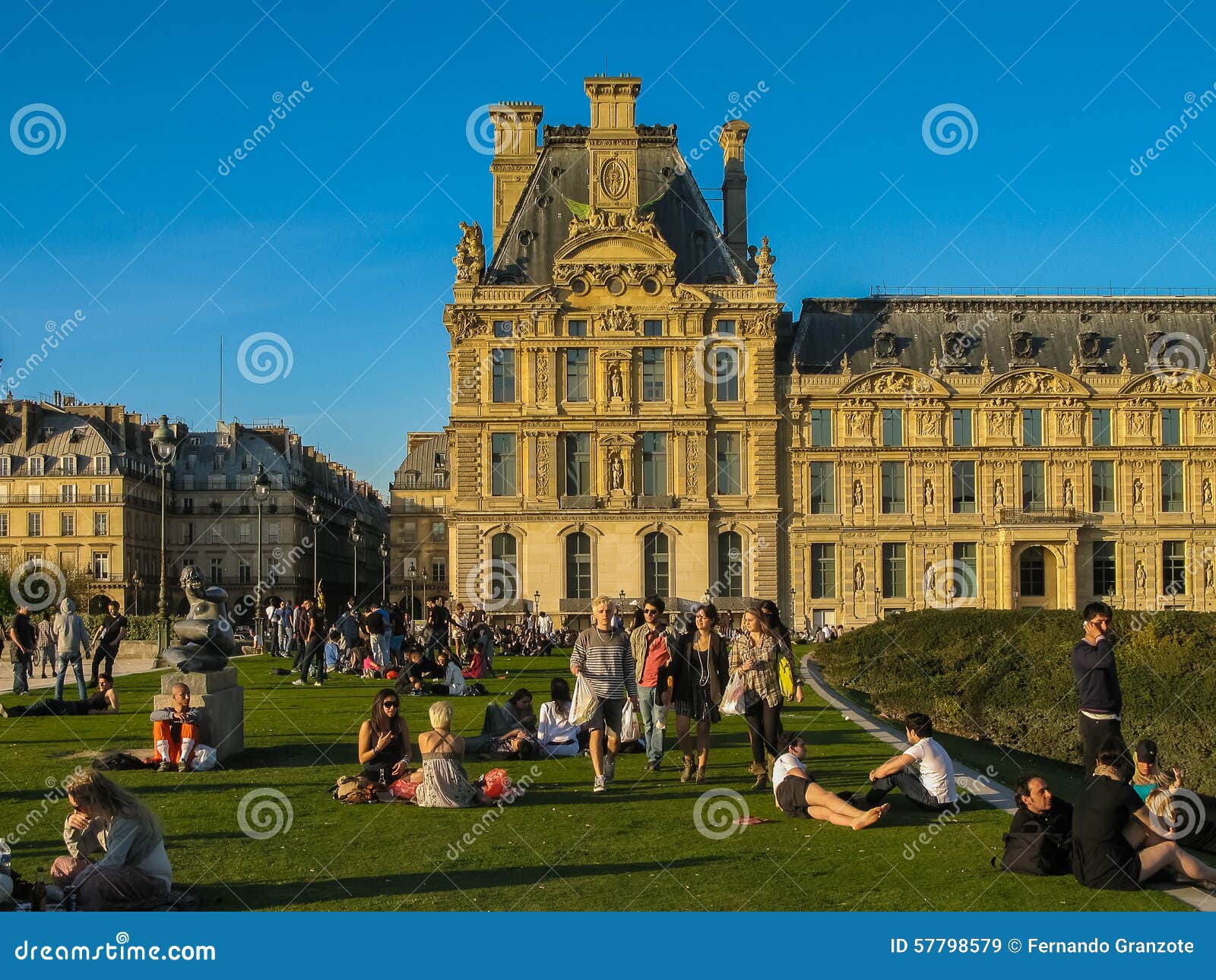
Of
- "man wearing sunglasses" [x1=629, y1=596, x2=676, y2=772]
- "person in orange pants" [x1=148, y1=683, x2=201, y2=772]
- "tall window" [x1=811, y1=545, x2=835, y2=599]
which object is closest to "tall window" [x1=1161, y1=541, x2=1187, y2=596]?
"tall window" [x1=811, y1=545, x2=835, y2=599]

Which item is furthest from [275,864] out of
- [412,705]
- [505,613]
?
[505,613]

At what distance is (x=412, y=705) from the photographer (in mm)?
26656

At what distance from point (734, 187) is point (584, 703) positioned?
198 feet

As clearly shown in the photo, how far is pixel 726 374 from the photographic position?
6525 cm

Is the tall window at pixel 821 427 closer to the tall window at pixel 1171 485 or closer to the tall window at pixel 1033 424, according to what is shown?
the tall window at pixel 1033 424

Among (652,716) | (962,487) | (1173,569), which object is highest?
(962,487)

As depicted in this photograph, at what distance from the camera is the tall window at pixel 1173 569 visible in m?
66.4

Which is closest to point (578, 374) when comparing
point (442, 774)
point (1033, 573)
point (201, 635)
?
point (1033, 573)

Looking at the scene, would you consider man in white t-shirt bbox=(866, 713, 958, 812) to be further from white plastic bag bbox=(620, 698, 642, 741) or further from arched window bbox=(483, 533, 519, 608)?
arched window bbox=(483, 533, 519, 608)

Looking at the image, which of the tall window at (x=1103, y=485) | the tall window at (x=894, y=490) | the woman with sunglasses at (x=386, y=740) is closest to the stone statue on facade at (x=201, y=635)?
the woman with sunglasses at (x=386, y=740)

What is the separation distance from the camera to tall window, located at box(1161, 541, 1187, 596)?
66438 mm

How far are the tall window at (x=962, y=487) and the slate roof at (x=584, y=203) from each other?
1345 centimetres

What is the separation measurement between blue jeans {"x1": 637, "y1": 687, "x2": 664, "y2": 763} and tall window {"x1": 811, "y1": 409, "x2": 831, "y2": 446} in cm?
4948

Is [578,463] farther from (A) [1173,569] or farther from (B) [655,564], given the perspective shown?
(A) [1173,569]
